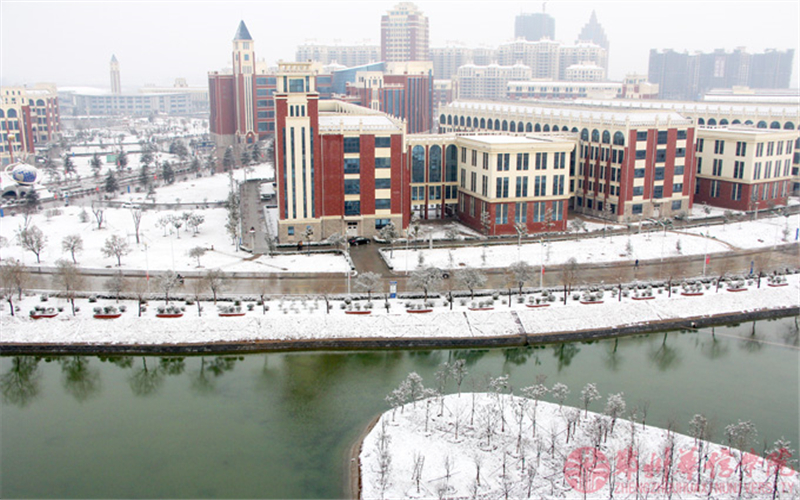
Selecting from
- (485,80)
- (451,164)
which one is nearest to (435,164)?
(451,164)

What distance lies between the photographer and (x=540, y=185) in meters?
42.5

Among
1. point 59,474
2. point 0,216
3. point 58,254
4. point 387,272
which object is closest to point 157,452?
point 59,474

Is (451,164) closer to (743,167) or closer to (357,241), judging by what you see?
(357,241)

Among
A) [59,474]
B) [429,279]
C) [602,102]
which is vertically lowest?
[59,474]

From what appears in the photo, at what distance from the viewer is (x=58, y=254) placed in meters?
37.6

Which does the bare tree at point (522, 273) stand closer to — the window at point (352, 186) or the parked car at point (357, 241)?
the parked car at point (357, 241)

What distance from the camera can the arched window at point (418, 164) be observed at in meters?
46.5

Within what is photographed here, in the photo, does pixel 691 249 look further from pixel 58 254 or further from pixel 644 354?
pixel 58 254

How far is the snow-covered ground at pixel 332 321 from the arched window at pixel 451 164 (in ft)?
59.1

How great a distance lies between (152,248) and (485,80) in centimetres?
10466

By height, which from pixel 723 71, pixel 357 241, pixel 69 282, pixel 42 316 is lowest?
pixel 42 316

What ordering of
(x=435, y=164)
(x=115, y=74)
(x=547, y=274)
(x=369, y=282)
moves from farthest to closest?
1. (x=115, y=74)
2. (x=435, y=164)
3. (x=547, y=274)
4. (x=369, y=282)

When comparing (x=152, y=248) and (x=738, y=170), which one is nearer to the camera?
(x=152, y=248)

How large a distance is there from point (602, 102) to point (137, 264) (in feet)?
165
